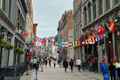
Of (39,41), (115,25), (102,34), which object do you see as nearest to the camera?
(115,25)

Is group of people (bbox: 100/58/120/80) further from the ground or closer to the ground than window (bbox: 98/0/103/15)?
closer to the ground

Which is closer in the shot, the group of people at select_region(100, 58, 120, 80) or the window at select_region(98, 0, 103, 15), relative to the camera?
the group of people at select_region(100, 58, 120, 80)

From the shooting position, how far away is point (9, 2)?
3459 cm

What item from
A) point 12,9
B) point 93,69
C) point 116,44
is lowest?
point 93,69

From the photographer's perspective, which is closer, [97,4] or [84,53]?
[97,4]

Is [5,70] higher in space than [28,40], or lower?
lower

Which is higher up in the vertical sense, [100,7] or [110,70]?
A: [100,7]

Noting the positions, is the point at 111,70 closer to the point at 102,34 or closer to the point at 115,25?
the point at 115,25

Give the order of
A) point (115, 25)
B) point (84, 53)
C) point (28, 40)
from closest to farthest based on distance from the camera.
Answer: point (115, 25) → point (84, 53) → point (28, 40)

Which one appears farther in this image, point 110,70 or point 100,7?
point 100,7

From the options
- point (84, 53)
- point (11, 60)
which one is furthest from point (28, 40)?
point (11, 60)

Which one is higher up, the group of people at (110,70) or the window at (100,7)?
the window at (100,7)

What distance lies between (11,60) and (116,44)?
13501 millimetres

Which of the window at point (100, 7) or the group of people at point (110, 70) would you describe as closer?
the group of people at point (110, 70)
